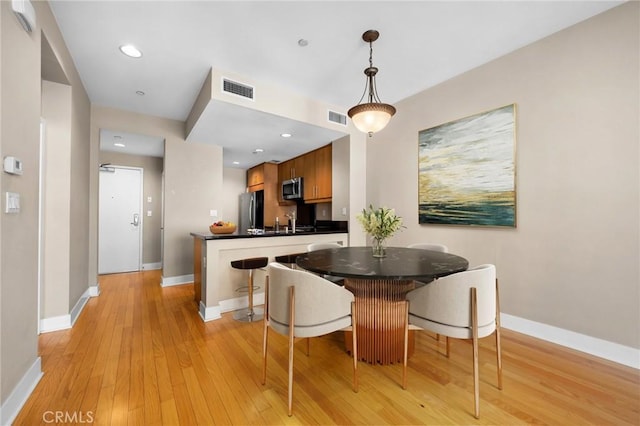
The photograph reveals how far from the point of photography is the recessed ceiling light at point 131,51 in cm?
242

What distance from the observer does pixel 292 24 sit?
7.10ft

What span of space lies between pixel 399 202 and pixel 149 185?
5119 mm

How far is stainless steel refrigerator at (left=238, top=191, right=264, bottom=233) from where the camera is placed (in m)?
5.79

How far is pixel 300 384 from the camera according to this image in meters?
1.72

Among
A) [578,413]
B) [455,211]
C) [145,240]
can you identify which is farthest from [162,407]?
[145,240]

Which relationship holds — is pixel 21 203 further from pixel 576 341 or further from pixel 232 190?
pixel 232 190

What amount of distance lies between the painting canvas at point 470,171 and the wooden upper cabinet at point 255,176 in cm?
376

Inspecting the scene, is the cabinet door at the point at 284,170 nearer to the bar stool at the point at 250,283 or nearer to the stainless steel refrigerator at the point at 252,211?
the stainless steel refrigerator at the point at 252,211

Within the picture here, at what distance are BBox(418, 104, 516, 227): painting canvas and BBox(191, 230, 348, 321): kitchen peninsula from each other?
1624mm

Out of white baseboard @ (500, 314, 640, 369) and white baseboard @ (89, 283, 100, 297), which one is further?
white baseboard @ (89, 283, 100, 297)

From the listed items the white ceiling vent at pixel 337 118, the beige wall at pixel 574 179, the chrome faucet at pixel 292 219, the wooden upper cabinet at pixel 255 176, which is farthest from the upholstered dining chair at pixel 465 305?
the wooden upper cabinet at pixel 255 176

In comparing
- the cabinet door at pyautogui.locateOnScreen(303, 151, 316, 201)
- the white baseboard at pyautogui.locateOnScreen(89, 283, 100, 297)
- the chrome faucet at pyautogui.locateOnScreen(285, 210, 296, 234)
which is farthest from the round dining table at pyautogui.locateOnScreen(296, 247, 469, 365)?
the white baseboard at pyautogui.locateOnScreen(89, 283, 100, 297)

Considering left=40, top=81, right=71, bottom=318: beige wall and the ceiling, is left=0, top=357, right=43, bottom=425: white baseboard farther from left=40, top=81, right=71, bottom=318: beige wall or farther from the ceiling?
the ceiling

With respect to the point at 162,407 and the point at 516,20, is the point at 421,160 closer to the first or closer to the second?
the point at 516,20
